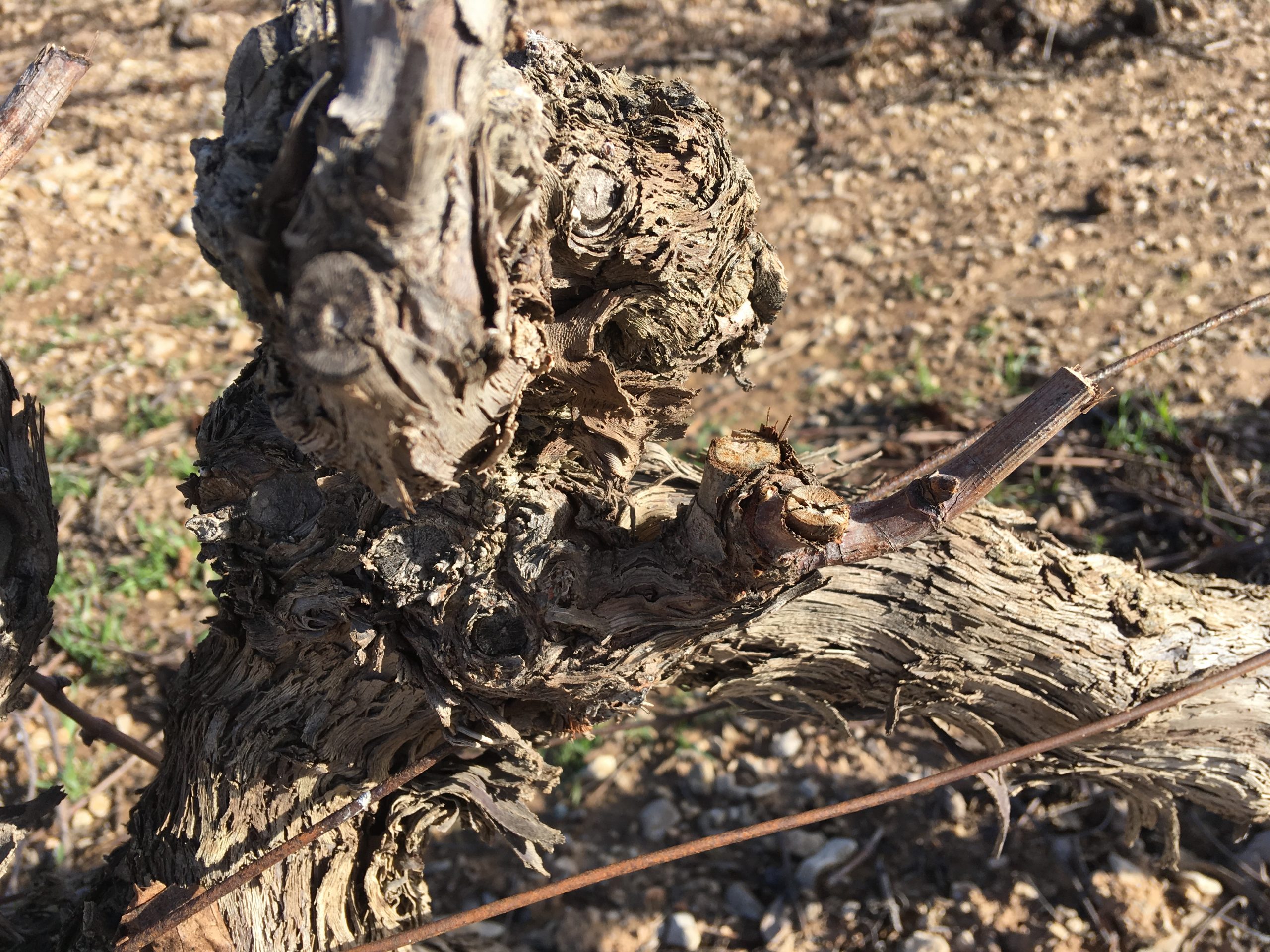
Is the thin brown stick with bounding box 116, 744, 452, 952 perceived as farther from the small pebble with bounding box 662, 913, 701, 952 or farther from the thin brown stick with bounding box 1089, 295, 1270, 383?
the thin brown stick with bounding box 1089, 295, 1270, 383

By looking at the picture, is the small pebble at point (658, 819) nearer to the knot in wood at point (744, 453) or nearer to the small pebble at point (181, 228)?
the knot in wood at point (744, 453)

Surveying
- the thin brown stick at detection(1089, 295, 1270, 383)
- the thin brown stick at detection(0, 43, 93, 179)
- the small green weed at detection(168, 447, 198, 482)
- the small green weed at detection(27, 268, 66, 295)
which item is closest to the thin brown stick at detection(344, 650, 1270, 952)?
the thin brown stick at detection(1089, 295, 1270, 383)

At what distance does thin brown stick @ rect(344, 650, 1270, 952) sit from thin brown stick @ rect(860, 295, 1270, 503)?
0.61 m

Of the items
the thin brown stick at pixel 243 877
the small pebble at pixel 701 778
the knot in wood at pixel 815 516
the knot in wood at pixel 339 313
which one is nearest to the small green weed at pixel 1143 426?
the small pebble at pixel 701 778

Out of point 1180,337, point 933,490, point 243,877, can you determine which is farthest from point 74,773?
point 1180,337

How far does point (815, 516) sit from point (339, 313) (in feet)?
2.43

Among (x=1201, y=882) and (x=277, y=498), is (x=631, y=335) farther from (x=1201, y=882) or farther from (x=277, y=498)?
(x=1201, y=882)

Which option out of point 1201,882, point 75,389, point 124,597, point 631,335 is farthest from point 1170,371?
point 75,389

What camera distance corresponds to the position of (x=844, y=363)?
160 inches

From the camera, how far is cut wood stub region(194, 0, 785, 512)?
0.99 meters

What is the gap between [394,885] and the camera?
2084 mm

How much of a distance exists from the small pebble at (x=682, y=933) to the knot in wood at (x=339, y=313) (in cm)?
240

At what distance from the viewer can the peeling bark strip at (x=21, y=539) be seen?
1.68m

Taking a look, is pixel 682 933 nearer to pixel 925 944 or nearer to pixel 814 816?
pixel 925 944
